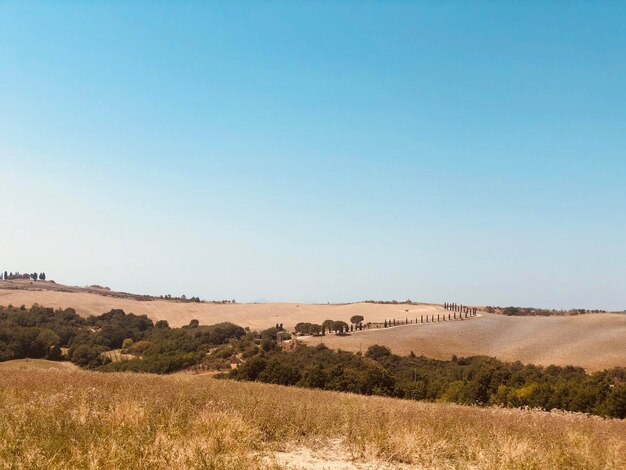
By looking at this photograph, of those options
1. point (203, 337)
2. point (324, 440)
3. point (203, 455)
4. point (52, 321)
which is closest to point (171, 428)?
point (203, 455)

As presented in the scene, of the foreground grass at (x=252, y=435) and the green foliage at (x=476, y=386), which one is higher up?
the foreground grass at (x=252, y=435)

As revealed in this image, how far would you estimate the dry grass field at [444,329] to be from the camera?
77.2 m

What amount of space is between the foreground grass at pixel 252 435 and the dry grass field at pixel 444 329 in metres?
68.8

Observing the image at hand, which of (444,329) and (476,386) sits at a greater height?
(476,386)

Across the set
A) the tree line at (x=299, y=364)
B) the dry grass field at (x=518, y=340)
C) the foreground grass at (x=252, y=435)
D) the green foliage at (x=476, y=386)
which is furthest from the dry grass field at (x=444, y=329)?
the foreground grass at (x=252, y=435)

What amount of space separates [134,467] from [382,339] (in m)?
85.9

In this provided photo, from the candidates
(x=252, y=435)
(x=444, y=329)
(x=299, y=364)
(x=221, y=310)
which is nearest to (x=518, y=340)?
(x=444, y=329)

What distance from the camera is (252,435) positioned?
29.1ft

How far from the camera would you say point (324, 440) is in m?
9.85

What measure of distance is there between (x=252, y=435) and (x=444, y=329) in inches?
3894

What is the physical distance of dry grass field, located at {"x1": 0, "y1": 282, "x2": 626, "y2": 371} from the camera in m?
77.2

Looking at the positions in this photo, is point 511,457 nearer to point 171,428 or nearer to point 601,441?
point 601,441

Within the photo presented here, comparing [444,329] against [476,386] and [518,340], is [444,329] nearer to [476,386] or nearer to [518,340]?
[518,340]

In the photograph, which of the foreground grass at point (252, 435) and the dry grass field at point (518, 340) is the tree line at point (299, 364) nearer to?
the dry grass field at point (518, 340)
